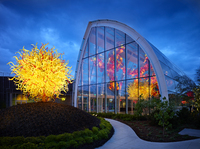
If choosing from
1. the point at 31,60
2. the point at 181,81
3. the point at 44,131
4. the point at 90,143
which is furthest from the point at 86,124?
the point at 181,81

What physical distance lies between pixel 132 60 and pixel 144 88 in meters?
3.34

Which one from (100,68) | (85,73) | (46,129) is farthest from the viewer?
(85,73)

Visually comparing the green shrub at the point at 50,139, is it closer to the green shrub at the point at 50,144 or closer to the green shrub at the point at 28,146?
the green shrub at the point at 50,144

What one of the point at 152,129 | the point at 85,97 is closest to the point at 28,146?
the point at 152,129

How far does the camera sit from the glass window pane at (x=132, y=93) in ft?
51.0

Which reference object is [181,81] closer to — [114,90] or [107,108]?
[114,90]

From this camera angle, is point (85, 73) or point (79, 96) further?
point (79, 96)

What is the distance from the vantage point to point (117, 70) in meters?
17.7

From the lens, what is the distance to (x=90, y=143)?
688 cm

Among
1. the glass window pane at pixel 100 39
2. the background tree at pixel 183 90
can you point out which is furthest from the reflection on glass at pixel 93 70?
the background tree at pixel 183 90

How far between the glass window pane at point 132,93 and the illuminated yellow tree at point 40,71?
7985 mm

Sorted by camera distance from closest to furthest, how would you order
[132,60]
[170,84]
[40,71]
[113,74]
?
[40,71]
[170,84]
[132,60]
[113,74]

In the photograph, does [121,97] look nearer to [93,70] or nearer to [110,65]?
[110,65]

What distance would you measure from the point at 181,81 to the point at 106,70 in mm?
8483
